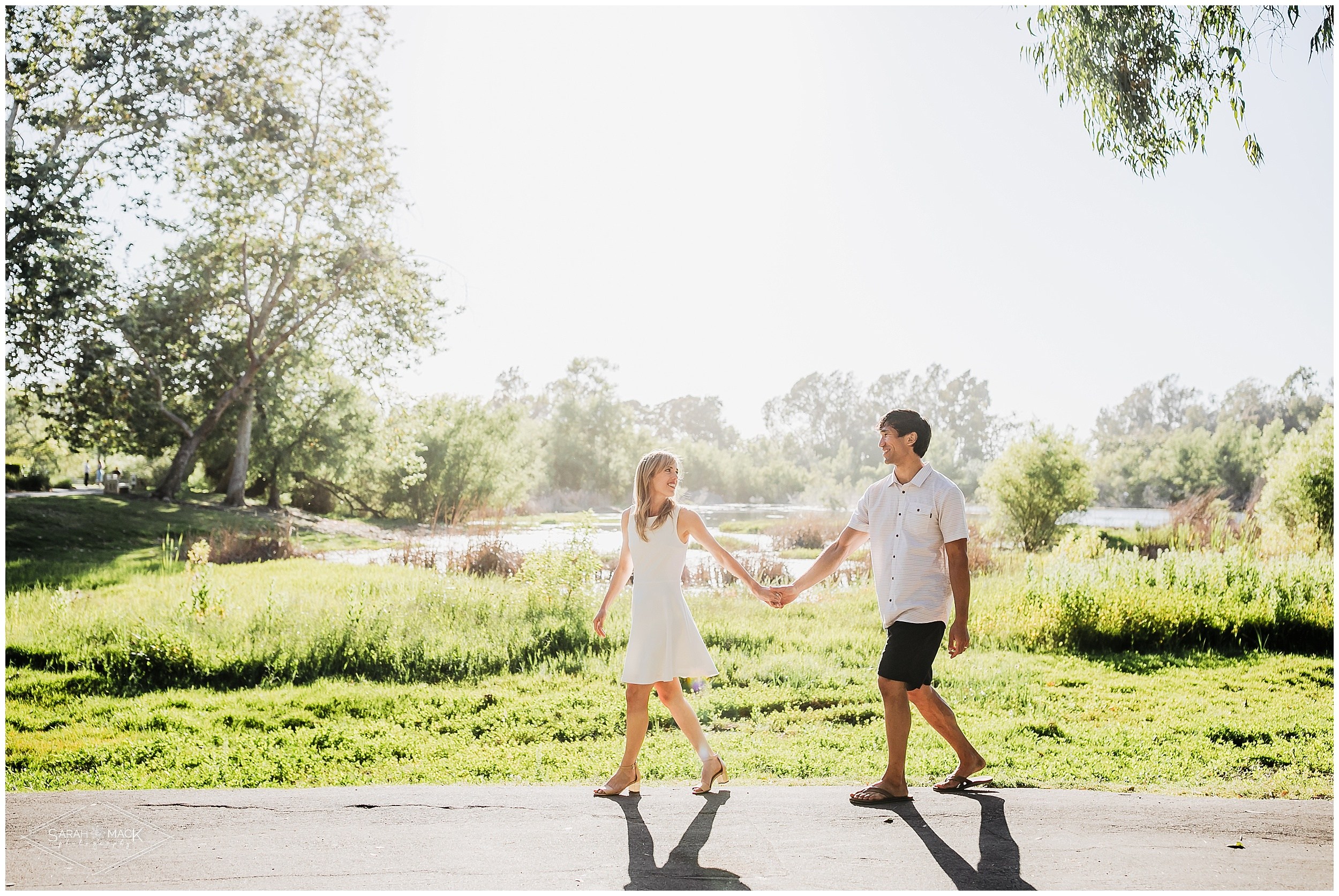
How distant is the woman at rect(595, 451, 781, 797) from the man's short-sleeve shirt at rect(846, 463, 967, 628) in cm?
77

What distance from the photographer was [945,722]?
3.65 meters

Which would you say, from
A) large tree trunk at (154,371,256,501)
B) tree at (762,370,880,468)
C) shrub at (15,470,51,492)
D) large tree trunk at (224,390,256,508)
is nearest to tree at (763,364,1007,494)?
tree at (762,370,880,468)

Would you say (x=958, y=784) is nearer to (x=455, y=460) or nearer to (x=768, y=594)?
(x=768, y=594)

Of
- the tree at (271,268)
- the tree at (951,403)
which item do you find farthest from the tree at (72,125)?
the tree at (951,403)

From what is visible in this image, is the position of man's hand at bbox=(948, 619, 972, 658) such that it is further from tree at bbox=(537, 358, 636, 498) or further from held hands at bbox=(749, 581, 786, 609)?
tree at bbox=(537, 358, 636, 498)

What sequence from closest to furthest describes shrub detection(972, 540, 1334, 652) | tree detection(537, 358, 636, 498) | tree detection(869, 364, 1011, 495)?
shrub detection(972, 540, 1334, 652), tree detection(537, 358, 636, 498), tree detection(869, 364, 1011, 495)

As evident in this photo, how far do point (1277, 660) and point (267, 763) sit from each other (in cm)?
752

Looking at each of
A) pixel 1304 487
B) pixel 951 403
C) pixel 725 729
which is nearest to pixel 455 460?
pixel 725 729

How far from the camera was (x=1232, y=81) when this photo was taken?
21.8ft

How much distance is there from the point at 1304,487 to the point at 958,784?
1413 centimetres

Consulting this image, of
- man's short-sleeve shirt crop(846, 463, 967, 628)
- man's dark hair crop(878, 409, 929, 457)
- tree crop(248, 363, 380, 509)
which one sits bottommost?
man's short-sleeve shirt crop(846, 463, 967, 628)

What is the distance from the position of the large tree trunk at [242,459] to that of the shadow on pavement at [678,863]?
15.6m

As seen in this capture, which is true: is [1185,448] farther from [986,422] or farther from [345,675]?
[345,675]

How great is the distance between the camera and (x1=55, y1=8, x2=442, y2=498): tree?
14344 mm
